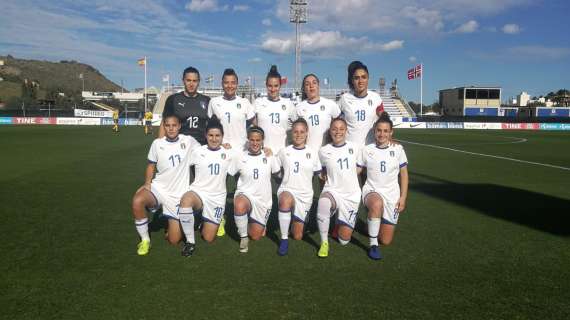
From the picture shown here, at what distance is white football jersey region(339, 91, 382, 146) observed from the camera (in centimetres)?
512

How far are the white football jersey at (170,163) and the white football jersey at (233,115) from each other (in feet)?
2.40

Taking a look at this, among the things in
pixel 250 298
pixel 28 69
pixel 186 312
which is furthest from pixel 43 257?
pixel 28 69

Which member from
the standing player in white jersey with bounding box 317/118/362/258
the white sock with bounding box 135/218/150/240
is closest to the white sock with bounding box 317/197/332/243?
the standing player in white jersey with bounding box 317/118/362/258

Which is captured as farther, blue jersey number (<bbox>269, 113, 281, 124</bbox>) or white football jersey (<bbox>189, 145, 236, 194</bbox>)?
blue jersey number (<bbox>269, 113, 281, 124</bbox>)

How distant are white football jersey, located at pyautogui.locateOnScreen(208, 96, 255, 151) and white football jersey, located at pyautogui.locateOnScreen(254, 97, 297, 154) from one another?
0.52ft

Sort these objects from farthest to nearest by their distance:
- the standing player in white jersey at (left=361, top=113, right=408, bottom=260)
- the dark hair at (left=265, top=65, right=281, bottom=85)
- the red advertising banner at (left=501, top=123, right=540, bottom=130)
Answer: the red advertising banner at (left=501, top=123, right=540, bottom=130), the dark hair at (left=265, top=65, right=281, bottom=85), the standing player in white jersey at (left=361, top=113, right=408, bottom=260)

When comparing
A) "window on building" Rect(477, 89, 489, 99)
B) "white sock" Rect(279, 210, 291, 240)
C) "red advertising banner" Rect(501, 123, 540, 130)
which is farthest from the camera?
"window on building" Rect(477, 89, 489, 99)

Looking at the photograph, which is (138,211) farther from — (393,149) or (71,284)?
(393,149)

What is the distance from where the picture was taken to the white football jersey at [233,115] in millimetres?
5234

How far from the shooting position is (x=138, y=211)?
171 inches

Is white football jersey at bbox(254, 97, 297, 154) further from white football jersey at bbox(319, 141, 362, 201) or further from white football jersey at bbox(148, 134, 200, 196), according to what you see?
white football jersey at bbox(148, 134, 200, 196)

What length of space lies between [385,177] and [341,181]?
52 cm

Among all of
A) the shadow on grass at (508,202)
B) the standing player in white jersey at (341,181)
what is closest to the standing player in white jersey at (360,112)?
the standing player in white jersey at (341,181)

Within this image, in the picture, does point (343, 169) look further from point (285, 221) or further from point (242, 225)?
point (242, 225)
